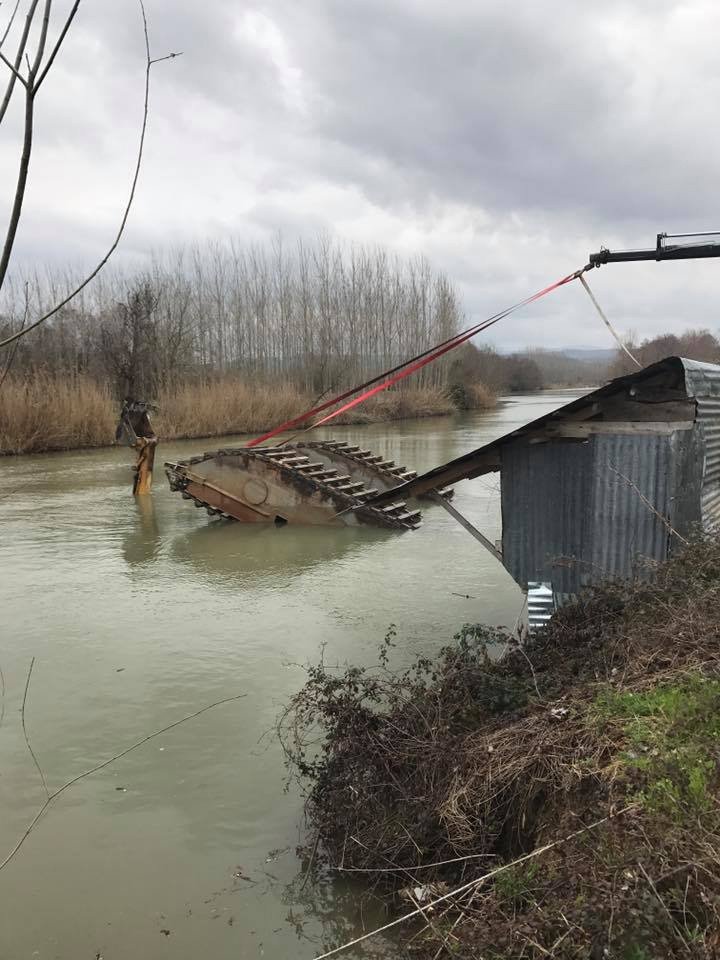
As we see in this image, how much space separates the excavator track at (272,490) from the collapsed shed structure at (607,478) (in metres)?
6.20

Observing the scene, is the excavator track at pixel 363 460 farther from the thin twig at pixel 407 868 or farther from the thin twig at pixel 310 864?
the thin twig at pixel 407 868

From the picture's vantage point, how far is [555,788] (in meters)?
3.34

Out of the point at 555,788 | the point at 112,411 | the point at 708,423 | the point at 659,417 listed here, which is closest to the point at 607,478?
the point at 659,417

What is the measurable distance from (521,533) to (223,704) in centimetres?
300

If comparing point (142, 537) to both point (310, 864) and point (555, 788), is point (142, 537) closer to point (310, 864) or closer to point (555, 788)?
point (310, 864)

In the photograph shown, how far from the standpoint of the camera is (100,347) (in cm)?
3556

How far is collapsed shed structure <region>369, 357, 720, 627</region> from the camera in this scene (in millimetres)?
5812

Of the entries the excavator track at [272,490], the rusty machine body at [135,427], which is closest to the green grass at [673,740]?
the excavator track at [272,490]

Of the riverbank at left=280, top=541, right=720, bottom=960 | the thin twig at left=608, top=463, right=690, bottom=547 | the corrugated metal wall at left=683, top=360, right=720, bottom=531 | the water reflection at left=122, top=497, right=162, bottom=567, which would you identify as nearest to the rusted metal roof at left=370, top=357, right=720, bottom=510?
the corrugated metal wall at left=683, top=360, right=720, bottom=531

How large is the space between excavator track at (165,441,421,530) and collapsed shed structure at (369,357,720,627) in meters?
6.20

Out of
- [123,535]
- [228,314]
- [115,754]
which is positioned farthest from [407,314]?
[115,754]

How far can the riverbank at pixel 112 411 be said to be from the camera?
24.5 meters

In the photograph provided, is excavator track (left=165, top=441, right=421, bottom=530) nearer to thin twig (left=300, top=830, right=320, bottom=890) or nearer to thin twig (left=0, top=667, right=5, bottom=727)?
thin twig (left=0, top=667, right=5, bottom=727)

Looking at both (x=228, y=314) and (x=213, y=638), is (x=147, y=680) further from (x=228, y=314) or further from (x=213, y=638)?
(x=228, y=314)
